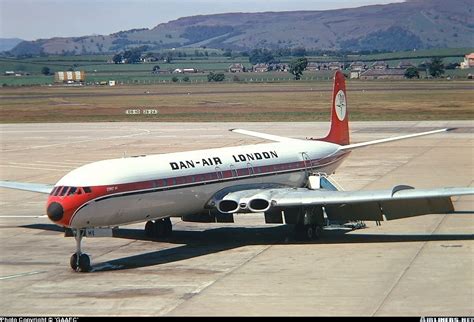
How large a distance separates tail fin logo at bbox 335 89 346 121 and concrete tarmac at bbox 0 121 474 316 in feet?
15.4

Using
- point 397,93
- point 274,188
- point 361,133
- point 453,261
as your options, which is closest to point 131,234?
point 274,188

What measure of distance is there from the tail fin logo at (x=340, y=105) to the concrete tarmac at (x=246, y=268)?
4.70 metres

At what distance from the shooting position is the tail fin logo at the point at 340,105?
44.4 m

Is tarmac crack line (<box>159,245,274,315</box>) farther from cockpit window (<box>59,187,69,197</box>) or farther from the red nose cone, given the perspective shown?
cockpit window (<box>59,187,69,197</box>)

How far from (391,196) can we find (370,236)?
2.93m

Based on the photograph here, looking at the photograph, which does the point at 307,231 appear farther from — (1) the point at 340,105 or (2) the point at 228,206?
(1) the point at 340,105

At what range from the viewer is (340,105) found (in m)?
44.9

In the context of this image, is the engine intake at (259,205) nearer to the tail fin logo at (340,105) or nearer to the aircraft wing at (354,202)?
the aircraft wing at (354,202)

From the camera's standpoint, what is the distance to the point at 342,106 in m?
45.1

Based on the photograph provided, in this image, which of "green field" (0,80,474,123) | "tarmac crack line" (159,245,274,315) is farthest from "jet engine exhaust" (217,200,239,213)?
"green field" (0,80,474,123)

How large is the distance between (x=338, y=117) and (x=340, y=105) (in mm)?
865

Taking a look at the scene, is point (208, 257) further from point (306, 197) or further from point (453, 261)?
point (453, 261)

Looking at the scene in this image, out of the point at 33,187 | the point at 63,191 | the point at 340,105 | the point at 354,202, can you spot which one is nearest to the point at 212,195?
the point at 354,202

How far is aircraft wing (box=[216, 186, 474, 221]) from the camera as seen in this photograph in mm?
33000
